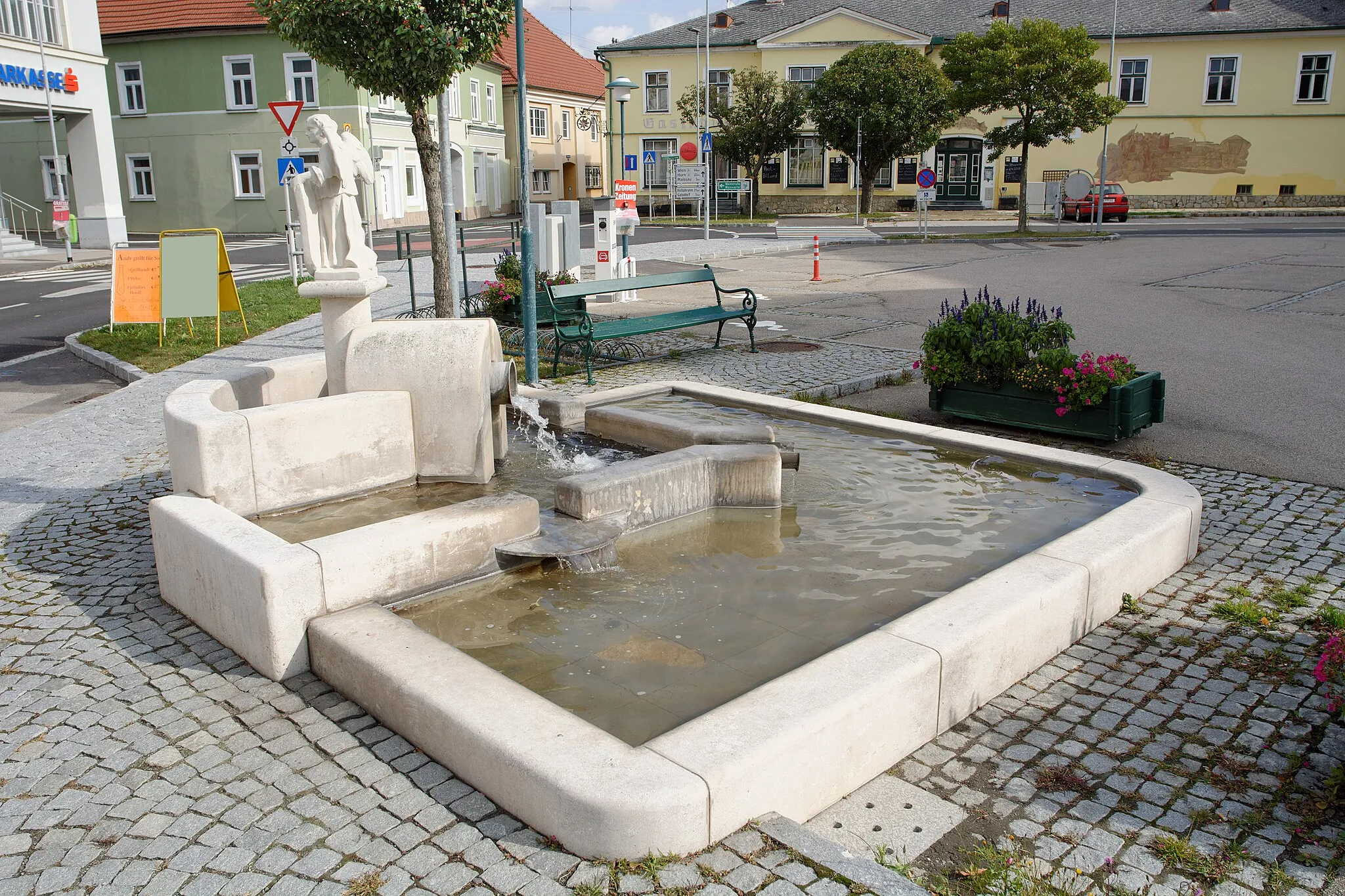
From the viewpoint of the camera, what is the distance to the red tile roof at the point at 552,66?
2159 inches

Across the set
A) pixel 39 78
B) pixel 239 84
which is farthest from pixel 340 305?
pixel 239 84

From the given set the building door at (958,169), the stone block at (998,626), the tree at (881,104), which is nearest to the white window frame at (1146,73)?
the building door at (958,169)

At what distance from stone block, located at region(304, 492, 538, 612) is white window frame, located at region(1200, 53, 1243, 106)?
48807 mm

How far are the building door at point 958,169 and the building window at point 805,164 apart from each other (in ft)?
17.4

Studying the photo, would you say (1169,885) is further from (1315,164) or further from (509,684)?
(1315,164)

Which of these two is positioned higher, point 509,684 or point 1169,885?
point 509,684

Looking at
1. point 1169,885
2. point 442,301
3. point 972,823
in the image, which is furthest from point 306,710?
point 442,301

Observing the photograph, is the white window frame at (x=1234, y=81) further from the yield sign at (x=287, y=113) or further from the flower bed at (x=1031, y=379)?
the flower bed at (x=1031, y=379)

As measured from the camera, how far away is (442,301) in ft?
45.8

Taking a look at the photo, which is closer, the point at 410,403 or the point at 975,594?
the point at 975,594

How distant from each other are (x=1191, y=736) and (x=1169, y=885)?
3.44ft

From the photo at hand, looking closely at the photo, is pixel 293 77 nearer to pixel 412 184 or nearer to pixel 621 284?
pixel 412 184

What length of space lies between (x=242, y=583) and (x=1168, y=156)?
49.8m

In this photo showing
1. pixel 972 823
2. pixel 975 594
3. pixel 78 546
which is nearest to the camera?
pixel 972 823
